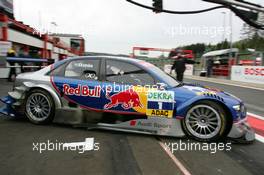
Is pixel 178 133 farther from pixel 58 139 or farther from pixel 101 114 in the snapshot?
pixel 58 139

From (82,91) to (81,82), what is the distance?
175 millimetres

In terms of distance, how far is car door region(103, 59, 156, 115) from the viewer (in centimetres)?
503

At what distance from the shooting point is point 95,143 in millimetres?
4551

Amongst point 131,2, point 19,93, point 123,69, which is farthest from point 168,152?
point 131,2

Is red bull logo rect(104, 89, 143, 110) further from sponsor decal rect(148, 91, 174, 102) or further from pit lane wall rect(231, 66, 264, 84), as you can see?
pit lane wall rect(231, 66, 264, 84)

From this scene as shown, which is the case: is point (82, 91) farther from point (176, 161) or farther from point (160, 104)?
point (176, 161)

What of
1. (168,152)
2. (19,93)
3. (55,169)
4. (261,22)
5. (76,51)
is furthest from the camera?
(76,51)

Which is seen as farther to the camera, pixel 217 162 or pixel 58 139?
pixel 58 139

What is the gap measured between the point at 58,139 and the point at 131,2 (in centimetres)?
497

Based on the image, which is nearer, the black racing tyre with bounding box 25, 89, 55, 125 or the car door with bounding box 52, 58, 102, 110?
the car door with bounding box 52, 58, 102, 110

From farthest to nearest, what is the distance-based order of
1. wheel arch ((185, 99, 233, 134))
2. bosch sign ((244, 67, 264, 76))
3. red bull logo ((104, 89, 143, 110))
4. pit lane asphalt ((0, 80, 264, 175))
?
bosch sign ((244, 67, 264, 76)), red bull logo ((104, 89, 143, 110)), wheel arch ((185, 99, 233, 134)), pit lane asphalt ((0, 80, 264, 175))

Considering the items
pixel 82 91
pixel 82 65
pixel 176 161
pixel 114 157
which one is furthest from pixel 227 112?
pixel 82 65

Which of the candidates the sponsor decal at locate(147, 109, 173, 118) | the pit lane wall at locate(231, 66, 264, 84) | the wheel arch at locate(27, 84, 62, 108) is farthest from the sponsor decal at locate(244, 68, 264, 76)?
the wheel arch at locate(27, 84, 62, 108)

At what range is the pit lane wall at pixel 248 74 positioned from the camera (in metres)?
19.1
